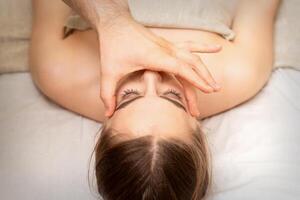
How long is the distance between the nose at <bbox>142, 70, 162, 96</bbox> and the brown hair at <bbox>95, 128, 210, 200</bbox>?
130 mm

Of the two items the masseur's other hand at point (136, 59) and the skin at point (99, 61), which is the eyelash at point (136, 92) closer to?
the masseur's other hand at point (136, 59)

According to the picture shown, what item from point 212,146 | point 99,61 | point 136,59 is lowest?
point 212,146

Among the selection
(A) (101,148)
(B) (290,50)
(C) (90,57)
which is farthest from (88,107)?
(B) (290,50)

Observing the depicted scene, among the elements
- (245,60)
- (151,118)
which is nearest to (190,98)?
(151,118)

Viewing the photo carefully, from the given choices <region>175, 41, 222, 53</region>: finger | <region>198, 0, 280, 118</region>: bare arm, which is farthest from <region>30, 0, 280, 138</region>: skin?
<region>175, 41, 222, 53</region>: finger

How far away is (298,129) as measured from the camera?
1.38 m

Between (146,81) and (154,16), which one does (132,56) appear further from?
(154,16)

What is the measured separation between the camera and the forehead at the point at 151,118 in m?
1.12

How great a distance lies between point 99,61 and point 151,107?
0.98 ft

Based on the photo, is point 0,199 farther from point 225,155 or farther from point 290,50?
point 290,50

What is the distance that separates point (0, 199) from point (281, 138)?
2.39 ft

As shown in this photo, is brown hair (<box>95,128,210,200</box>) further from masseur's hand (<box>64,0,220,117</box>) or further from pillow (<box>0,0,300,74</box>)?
pillow (<box>0,0,300,74</box>)

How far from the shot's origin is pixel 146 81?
1.21 meters

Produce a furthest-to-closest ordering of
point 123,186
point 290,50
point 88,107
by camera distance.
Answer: point 290,50 < point 88,107 < point 123,186
